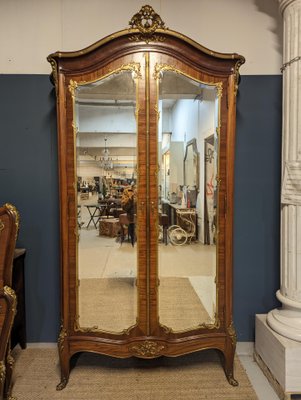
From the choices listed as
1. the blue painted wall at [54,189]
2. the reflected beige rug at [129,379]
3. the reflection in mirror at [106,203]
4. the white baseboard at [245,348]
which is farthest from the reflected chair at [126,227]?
the white baseboard at [245,348]

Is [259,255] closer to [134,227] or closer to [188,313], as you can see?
[188,313]

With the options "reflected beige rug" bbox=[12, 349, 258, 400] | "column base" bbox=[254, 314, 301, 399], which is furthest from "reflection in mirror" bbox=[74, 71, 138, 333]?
"column base" bbox=[254, 314, 301, 399]

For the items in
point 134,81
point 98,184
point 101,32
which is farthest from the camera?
point 101,32

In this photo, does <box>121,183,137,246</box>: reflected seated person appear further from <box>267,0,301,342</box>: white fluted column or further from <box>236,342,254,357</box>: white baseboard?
<box>236,342,254,357</box>: white baseboard

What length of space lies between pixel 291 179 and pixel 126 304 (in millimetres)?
1360

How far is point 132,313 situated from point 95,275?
346mm

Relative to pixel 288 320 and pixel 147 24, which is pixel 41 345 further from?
pixel 147 24

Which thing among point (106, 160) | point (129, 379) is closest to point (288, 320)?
point (129, 379)

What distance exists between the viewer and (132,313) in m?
2.00

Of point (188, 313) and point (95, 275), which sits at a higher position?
point (95, 275)

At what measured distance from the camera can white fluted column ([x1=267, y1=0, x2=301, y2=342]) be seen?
1.98m

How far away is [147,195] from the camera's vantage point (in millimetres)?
1926

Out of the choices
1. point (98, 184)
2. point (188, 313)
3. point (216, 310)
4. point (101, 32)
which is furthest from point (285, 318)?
point (101, 32)

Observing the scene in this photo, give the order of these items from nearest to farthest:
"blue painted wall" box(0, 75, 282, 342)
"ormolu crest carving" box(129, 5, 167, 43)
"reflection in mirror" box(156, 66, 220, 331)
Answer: "ormolu crest carving" box(129, 5, 167, 43) < "reflection in mirror" box(156, 66, 220, 331) < "blue painted wall" box(0, 75, 282, 342)
